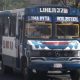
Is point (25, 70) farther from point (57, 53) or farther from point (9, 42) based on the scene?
point (9, 42)

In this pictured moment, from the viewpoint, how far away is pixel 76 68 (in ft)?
57.1

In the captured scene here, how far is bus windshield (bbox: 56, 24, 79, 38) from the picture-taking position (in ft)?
57.9

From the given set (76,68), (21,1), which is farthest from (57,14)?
(21,1)

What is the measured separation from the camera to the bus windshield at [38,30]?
17500mm

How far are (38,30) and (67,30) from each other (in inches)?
42.8

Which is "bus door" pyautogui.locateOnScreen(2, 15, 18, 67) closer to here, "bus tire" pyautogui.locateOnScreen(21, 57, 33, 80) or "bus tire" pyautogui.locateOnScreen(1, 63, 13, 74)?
"bus tire" pyautogui.locateOnScreen(1, 63, 13, 74)

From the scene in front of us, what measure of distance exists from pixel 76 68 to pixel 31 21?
7.75ft

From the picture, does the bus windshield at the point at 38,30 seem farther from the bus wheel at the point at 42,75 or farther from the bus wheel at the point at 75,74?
the bus wheel at the point at 75,74

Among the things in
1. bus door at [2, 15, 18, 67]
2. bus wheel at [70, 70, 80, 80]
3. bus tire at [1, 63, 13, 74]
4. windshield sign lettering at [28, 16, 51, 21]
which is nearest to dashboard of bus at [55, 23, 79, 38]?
windshield sign lettering at [28, 16, 51, 21]

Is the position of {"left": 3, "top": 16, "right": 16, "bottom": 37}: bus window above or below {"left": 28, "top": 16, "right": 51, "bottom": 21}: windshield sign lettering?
below

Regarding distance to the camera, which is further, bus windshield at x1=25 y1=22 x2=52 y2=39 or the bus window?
the bus window

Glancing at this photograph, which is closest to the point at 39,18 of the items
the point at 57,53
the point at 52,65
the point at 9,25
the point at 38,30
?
the point at 38,30

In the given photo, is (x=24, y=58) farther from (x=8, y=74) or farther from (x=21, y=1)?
(x=21, y=1)

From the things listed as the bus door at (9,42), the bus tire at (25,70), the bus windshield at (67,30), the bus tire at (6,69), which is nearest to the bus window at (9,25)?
the bus door at (9,42)
